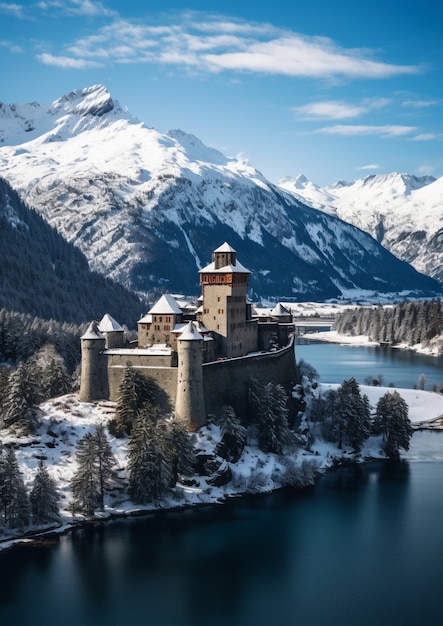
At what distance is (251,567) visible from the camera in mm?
66312

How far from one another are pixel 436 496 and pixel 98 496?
108ft

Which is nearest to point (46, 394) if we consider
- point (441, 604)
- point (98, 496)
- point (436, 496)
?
point (98, 496)

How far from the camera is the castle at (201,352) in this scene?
3349 inches

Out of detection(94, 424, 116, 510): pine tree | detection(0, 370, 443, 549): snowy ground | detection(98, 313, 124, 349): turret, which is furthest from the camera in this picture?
detection(98, 313, 124, 349): turret

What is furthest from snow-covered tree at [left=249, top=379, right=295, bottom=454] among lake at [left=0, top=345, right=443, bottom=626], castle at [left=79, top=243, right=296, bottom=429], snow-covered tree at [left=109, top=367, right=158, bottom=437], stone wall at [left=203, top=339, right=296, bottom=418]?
snow-covered tree at [left=109, top=367, right=158, bottom=437]

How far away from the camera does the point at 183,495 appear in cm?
7775

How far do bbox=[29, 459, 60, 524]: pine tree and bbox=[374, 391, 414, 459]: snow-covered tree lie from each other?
4167 centimetres

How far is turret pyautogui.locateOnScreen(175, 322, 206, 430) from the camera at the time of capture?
8438cm

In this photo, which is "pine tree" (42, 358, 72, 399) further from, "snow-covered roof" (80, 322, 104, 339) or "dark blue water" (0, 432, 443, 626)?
"dark blue water" (0, 432, 443, 626)

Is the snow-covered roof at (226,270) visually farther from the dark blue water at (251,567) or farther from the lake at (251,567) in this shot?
the dark blue water at (251,567)

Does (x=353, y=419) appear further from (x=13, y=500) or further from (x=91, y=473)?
(x=13, y=500)

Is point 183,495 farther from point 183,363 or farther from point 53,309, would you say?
point 53,309

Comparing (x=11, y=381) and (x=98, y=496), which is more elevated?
(x=11, y=381)

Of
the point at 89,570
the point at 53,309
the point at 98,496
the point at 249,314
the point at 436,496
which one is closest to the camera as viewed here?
the point at 89,570
